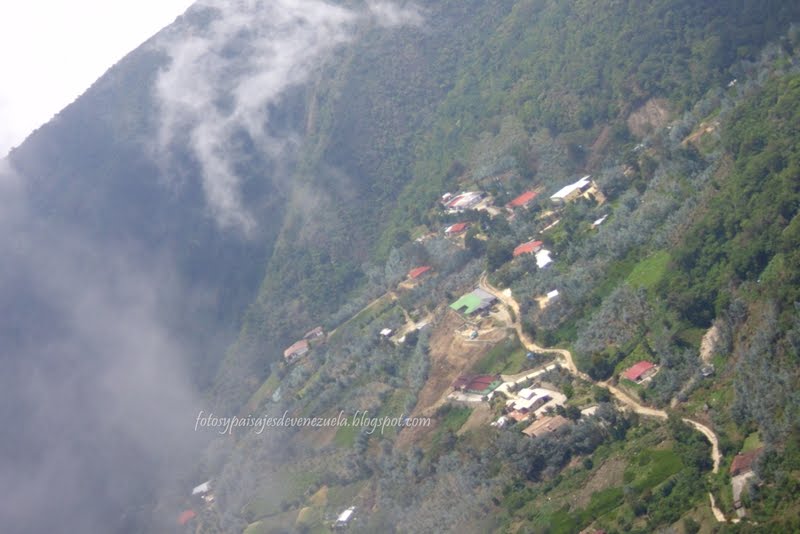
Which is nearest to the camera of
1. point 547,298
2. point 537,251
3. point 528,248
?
point 547,298

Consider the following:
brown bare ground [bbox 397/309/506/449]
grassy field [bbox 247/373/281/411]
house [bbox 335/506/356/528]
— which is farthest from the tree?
grassy field [bbox 247/373/281/411]

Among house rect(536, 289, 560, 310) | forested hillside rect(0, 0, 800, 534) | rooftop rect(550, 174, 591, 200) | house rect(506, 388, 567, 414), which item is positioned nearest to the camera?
forested hillside rect(0, 0, 800, 534)

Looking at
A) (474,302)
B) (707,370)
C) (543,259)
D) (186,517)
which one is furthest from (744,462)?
(186,517)

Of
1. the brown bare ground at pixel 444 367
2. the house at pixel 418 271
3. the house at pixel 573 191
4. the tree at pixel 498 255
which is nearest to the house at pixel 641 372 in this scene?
the brown bare ground at pixel 444 367

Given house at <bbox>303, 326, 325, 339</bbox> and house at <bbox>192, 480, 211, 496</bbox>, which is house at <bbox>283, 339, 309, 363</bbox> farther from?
house at <bbox>192, 480, 211, 496</bbox>

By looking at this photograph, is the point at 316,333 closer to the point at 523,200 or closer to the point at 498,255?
the point at 498,255

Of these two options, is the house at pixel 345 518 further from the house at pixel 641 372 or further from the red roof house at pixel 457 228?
the red roof house at pixel 457 228
